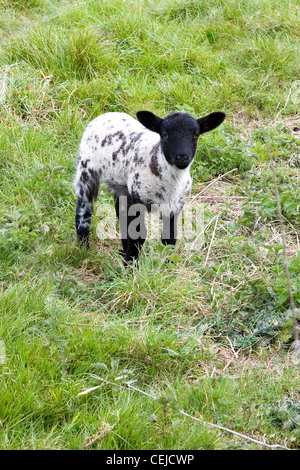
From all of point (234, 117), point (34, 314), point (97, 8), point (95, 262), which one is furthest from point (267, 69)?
point (34, 314)

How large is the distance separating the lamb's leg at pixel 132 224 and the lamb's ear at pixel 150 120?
57 cm

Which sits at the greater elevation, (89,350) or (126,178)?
(126,178)

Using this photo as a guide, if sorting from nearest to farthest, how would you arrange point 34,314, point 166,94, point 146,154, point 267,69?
point 34,314, point 146,154, point 166,94, point 267,69

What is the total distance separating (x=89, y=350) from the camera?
12.8 feet

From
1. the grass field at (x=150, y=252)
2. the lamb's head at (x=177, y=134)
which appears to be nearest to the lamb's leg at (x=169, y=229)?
the grass field at (x=150, y=252)

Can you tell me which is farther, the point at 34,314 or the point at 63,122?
the point at 63,122

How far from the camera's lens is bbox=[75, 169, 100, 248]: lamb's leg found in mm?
5488

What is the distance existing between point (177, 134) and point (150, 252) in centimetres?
88

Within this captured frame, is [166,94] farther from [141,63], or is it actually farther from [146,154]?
[146,154]

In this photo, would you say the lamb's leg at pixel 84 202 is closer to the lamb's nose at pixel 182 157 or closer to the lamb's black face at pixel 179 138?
the lamb's black face at pixel 179 138

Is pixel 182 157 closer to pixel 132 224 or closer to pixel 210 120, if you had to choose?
pixel 210 120

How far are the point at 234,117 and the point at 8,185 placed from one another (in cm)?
264

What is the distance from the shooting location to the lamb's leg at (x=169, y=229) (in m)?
5.04

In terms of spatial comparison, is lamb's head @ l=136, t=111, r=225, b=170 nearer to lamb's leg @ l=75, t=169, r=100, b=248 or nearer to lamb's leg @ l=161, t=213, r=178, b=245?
lamb's leg @ l=161, t=213, r=178, b=245
